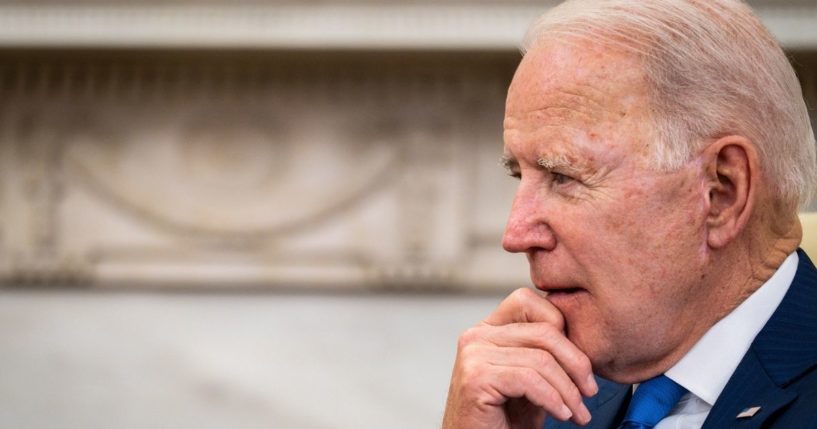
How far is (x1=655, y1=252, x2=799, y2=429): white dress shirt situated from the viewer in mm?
1122

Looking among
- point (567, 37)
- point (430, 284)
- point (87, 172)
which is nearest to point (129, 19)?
point (87, 172)

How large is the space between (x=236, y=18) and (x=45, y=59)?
2.55 feet

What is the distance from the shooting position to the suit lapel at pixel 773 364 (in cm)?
106

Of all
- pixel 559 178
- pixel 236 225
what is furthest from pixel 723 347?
pixel 236 225

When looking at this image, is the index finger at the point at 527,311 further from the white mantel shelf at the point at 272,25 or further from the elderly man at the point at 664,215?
the white mantel shelf at the point at 272,25

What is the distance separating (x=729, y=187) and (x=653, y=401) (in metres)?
0.25

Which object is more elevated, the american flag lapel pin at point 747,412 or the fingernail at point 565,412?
the american flag lapel pin at point 747,412

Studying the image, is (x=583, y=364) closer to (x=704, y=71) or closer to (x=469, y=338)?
(x=469, y=338)

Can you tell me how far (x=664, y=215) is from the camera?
1.08 metres

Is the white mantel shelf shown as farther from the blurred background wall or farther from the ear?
the ear

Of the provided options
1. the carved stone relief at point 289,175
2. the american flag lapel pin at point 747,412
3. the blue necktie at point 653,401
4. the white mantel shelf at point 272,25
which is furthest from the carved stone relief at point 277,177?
the american flag lapel pin at point 747,412

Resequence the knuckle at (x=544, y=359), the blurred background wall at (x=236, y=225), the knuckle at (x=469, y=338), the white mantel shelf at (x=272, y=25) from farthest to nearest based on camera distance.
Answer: the blurred background wall at (x=236, y=225) → the white mantel shelf at (x=272, y=25) → the knuckle at (x=469, y=338) → the knuckle at (x=544, y=359)

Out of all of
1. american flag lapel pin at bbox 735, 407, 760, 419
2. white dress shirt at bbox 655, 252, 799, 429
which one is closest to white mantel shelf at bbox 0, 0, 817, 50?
white dress shirt at bbox 655, 252, 799, 429

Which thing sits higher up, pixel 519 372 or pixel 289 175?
pixel 289 175
